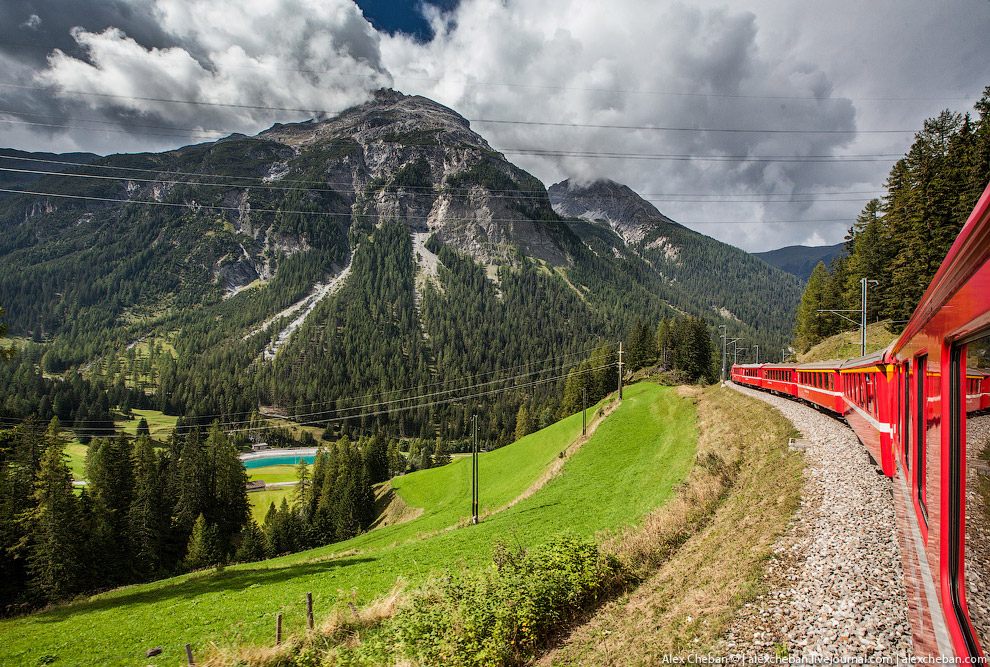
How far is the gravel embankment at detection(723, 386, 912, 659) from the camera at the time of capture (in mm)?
4934

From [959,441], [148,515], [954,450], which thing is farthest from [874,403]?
[148,515]

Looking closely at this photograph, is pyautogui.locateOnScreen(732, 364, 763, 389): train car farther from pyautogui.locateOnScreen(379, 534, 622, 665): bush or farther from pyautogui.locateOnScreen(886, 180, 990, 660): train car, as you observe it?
pyautogui.locateOnScreen(886, 180, 990, 660): train car

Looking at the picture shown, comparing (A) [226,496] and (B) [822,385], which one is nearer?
(B) [822,385]

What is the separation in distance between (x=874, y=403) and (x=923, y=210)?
29072 millimetres

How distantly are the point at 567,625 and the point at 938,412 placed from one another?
7221mm

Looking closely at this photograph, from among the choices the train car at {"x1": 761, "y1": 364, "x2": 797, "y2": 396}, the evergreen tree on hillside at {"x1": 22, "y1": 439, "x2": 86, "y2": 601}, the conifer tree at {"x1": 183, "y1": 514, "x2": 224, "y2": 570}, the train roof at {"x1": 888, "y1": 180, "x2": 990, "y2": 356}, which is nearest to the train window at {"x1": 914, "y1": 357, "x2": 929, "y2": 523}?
the train roof at {"x1": 888, "y1": 180, "x2": 990, "y2": 356}

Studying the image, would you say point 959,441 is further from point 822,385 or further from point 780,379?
point 780,379

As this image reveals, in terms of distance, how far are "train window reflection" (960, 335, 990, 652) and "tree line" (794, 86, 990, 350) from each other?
28.8 m

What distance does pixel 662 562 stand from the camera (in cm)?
960

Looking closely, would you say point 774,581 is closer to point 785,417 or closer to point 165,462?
point 785,417

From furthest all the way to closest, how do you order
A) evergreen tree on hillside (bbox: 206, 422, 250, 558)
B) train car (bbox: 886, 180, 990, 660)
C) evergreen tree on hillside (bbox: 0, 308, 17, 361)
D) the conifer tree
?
evergreen tree on hillside (bbox: 206, 422, 250, 558) < the conifer tree < evergreen tree on hillside (bbox: 0, 308, 17, 361) < train car (bbox: 886, 180, 990, 660)

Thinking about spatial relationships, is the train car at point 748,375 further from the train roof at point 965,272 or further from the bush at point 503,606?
the train roof at point 965,272

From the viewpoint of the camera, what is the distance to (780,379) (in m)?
28.6

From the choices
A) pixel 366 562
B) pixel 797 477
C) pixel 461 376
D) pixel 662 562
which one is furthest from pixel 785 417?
pixel 461 376
